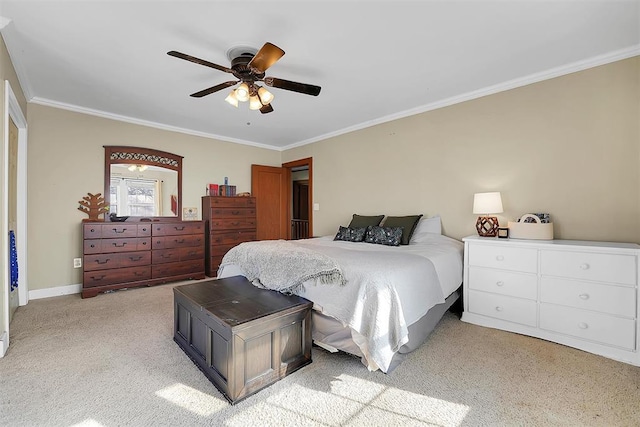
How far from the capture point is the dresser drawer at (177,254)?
13.1ft

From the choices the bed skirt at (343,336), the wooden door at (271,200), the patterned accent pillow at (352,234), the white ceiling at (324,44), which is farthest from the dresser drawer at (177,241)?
the bed skirt at (343,336)

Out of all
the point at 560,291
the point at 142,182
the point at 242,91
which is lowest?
the point at 560,291

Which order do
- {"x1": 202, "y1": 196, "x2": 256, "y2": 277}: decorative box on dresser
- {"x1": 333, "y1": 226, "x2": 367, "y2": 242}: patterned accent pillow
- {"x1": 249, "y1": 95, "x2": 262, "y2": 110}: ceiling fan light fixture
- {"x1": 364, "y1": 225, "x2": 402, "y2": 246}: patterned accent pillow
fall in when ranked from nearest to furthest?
{"x1": 249, "y1": 95, "x2": 262, "y2": 110}: ceiling fan light fixture
{"x1": 364, "y1": 225, "x2": 402, "y2": 246}: patterned accent pillow
{"x1": 333, "y1": 226, "x2": 367, "y2": 242}: patterned accent pillow
{"x1": 202, "y1": 196, "x2": 256, "y2": 277}: decorative box on dresser

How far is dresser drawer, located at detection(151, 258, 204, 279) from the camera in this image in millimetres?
3984

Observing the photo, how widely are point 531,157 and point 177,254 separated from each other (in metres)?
4.55

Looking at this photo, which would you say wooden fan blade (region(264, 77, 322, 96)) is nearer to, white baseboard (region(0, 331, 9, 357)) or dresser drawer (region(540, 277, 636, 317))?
dresser drawer (region(540, 277, 636, 317))

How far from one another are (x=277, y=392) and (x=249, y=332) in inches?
16.0

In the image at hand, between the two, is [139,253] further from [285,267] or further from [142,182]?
[285,267]

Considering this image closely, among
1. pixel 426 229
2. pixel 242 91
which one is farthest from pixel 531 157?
pixel 242 91

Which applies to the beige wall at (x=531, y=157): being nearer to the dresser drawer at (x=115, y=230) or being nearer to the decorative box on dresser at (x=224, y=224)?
the decorative box on dresser at (x=224, y=224)

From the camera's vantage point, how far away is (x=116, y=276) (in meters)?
3.65

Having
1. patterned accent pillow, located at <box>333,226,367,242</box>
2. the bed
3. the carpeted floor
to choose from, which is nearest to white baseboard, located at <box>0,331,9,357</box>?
the carpeted floor

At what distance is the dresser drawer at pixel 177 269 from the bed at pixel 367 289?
1876 millimetres

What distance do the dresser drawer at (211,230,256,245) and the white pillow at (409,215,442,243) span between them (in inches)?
109
